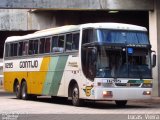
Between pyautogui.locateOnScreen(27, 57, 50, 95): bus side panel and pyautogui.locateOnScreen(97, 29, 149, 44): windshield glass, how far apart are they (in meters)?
4.81

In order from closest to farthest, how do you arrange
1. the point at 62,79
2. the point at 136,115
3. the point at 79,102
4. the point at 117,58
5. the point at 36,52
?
the point at 136,115 → the point at 117,58 → the point at 79,102 → the point at 62,79 → the point at 36,52

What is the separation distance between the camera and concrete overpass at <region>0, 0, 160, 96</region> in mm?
29234

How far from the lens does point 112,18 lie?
37.8 m

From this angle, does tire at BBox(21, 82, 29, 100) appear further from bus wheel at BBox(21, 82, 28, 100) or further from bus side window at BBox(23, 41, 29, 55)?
bus side window at BBox(23, 41, 29, 55)

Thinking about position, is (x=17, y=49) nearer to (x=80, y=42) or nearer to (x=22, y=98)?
(x=22, y=98)

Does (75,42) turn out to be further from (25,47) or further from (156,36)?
(156,36)

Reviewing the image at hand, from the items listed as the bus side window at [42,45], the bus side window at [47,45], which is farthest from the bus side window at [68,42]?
the bus side window at [42,45]

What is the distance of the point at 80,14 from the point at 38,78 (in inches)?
543

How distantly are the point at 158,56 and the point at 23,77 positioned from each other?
7.52 m

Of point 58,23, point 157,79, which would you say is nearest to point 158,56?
A: point 157,79

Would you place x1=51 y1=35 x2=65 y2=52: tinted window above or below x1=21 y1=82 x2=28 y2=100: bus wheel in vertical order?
above

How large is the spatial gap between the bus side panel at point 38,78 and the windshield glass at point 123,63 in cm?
505

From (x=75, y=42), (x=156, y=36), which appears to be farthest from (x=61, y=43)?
(x=156, y=36)

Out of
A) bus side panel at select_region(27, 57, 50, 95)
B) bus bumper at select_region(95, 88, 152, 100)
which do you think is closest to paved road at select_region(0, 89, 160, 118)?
bus bumper at select_region(95, 88, 152, 100)
